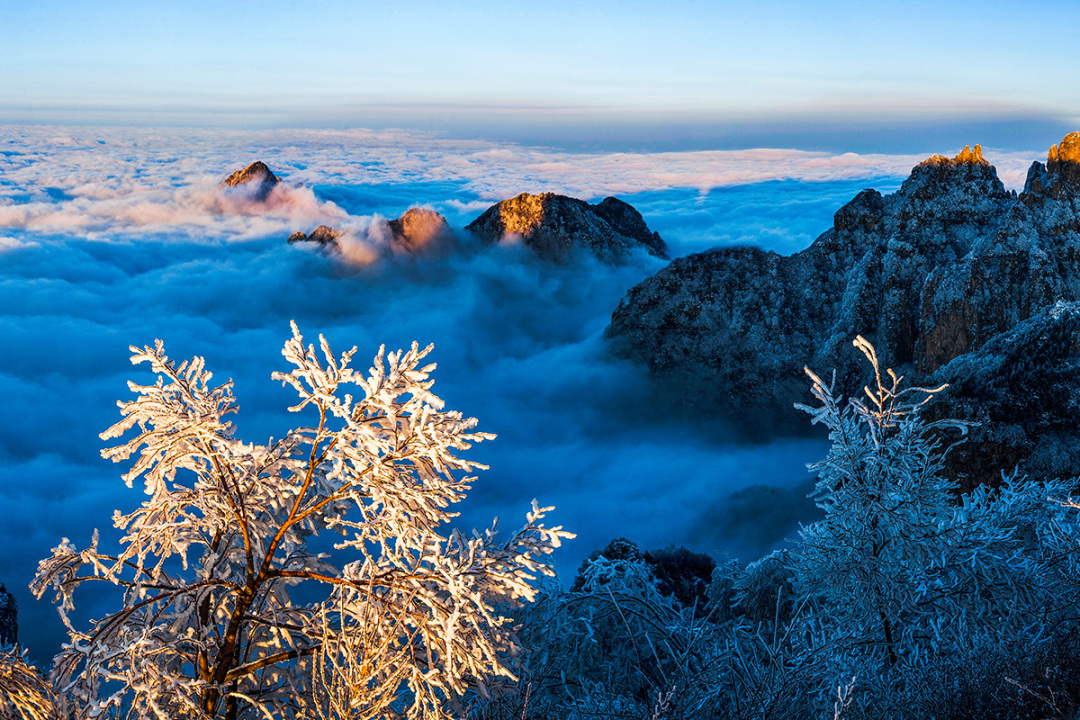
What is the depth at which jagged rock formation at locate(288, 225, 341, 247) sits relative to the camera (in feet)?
354

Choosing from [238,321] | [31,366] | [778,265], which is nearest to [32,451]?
[31,366]

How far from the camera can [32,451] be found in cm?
6569

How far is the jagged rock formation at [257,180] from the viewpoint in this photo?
398ft

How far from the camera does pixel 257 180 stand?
12094 cm

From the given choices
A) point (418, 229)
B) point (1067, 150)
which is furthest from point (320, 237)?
point (1067, 150)

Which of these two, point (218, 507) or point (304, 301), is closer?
point (218, 507)

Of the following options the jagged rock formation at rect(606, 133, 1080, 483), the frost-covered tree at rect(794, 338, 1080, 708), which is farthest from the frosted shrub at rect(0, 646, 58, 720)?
the jagged rock formation at rect(606, 133, 1080, 483)

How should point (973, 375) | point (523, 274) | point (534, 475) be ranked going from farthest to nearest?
point (523, 274) < point (534, 475) < point (973, 375)

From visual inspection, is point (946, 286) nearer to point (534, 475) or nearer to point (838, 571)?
point (838, 571)

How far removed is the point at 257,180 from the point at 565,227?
70.3m

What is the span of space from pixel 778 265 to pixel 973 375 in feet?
95.1

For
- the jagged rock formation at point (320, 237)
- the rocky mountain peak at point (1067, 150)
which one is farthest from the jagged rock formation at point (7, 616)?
the jagged rock formation at point (320, 237)

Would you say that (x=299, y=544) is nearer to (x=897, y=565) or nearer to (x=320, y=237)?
(x=897, y=565)

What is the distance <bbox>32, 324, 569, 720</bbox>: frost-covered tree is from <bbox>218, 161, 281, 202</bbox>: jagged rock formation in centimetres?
12919
